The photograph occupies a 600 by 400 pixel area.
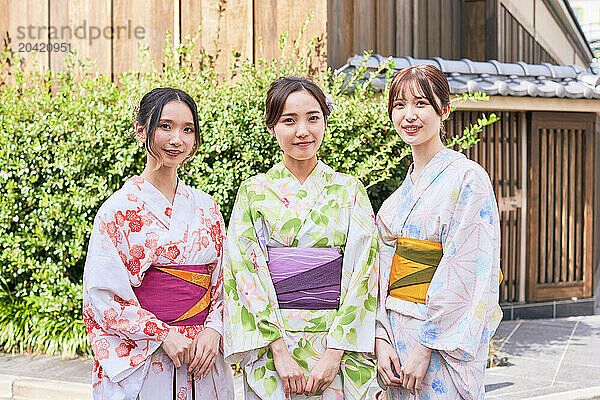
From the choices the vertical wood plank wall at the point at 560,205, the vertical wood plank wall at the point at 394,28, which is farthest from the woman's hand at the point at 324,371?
the vertical wood plank wall at the point at 560,205

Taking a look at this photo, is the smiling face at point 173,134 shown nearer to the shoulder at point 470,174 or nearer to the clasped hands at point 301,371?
the clasped hands at point 301,371

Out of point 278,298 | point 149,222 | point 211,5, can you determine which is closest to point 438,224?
point 278,298

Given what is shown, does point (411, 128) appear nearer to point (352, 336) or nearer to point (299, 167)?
point (299, 167)

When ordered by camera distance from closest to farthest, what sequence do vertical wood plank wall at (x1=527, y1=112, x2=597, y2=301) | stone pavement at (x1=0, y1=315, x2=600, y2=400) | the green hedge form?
stone pavement at (x1=0, y1=315, x2=600, y2=400) < the green hedge < vertical wood plank wall at (x1=527, y1=112, x2=597, y2=301)

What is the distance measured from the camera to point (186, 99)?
3.09 m

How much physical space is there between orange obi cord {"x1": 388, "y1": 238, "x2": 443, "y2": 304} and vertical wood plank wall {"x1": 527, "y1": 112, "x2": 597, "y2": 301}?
6.17 m

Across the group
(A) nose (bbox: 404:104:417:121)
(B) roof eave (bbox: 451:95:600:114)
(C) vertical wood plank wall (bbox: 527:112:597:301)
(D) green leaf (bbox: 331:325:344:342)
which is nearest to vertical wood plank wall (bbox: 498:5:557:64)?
(C) vertical wood plank wall (bbox: 527:112:597:301)

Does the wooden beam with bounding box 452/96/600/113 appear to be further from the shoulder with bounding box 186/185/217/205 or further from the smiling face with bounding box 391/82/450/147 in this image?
the shoulder with bounding box 186/185/217/205

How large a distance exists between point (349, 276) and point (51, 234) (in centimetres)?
462

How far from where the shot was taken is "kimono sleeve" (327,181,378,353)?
282 cm

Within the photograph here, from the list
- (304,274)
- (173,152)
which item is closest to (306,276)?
(304,274)

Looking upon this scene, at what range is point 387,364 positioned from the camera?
2.86 m

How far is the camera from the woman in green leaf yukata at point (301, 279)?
282 cm

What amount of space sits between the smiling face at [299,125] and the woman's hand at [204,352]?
0.91 meters
